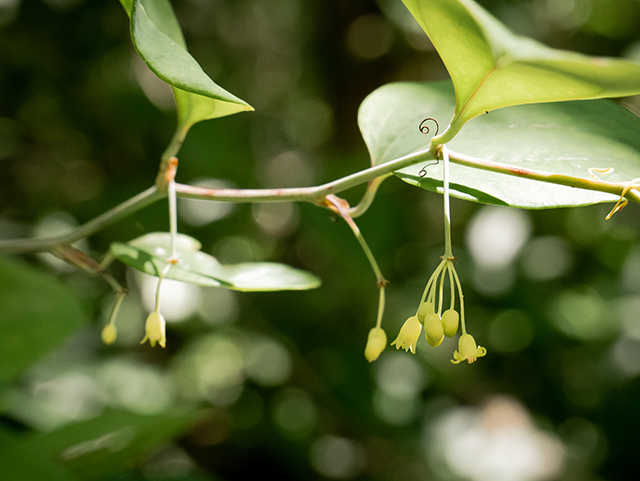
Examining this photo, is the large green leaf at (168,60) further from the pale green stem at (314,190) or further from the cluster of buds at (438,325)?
the cluster of buds at (438,325)

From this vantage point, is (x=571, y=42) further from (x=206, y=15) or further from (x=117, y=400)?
(x=117, y=400)

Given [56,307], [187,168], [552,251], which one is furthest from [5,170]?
[552,251]

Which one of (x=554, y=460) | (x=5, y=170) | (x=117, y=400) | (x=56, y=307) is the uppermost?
(x=56, y=307)

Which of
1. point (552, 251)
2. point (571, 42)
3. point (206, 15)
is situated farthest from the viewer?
point (571, 42)

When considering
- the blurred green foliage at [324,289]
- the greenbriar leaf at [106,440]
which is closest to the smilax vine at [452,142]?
the greenbriar leaf at [106,440]

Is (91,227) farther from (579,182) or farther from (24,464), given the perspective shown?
(579,182)

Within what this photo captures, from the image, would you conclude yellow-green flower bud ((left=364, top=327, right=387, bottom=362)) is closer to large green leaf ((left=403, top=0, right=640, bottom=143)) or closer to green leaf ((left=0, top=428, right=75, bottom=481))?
large green leaf ((left=403, top=0, right=640, bottom=143))
